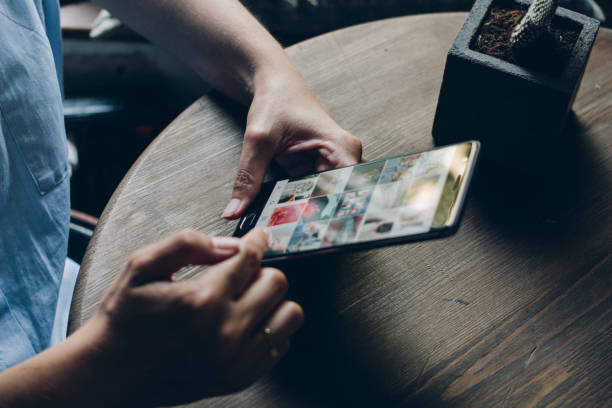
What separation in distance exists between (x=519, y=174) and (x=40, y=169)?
0.71 metres

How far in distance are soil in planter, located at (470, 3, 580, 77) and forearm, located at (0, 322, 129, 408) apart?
1.96 feet

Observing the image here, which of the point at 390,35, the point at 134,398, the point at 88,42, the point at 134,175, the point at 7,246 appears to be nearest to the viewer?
the point at 134,398

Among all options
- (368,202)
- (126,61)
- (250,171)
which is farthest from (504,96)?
(126,61)

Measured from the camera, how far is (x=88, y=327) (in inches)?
18.8

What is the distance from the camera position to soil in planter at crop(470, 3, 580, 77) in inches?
23.6

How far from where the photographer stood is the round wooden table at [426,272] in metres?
0.54

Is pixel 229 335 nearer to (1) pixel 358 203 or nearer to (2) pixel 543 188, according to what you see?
(1) pixel 358 203

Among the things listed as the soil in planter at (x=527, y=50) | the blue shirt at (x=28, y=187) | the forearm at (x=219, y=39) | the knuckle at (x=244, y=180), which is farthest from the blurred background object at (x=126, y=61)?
the soil in planter at (x=527, y=50)

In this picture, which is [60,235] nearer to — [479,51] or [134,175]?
[134,175]

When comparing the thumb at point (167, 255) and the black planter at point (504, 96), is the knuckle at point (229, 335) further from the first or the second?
the black planter at point (504, 96)

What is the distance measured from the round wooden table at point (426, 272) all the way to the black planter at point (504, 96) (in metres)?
0.06

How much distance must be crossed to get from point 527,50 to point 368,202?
0.95 feet

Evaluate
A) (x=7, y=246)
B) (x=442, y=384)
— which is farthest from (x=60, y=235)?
(x=442, y=384)

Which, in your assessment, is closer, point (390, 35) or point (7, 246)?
point (7, 246)
